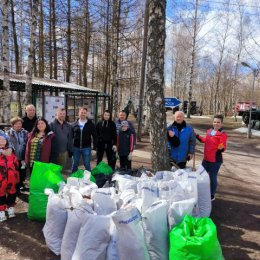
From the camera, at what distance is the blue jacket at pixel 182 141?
16.1 ft

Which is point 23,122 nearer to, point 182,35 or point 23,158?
point 23,158

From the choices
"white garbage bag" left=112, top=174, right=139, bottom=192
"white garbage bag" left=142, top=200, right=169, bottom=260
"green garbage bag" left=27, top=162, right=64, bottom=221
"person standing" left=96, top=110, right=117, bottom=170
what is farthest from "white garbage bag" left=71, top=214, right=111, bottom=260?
"person standing" left=96, top=110, right=117, bottom=170

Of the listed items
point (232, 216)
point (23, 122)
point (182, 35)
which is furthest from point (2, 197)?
point (182, 35)

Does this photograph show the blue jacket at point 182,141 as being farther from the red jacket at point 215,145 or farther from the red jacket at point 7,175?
the red jacket at point 7,175

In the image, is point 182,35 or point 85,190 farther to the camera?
point 182,35

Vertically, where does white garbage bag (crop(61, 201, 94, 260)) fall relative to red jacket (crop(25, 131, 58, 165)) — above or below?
below

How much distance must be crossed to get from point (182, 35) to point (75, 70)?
464 inches

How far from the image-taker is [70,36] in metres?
18.4

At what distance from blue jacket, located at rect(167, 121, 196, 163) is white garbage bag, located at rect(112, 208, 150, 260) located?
7.97 feet

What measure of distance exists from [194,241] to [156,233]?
0.47 meters

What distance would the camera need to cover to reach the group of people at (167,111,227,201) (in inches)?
191

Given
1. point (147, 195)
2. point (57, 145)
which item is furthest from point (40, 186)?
point (147, 195)

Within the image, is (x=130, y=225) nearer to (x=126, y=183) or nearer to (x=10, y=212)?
(x=126, y=183)

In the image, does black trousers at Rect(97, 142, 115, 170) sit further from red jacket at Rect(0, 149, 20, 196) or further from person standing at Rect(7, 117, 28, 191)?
red jacket at Rect(0, 149, 20, 196)
